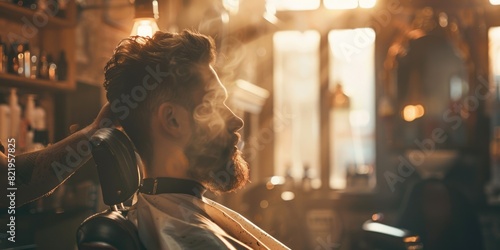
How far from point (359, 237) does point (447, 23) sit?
2710mm

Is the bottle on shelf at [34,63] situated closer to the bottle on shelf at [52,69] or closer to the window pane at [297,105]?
the bottle on shelf at [52,69]

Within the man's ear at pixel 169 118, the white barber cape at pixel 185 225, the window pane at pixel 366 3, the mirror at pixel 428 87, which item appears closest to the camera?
the white barber cape at pixel 185 225

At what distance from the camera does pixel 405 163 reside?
6.79 metres

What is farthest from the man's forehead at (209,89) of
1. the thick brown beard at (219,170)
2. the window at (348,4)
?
the window at (348,4)

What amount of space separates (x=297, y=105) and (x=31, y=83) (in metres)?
4.47

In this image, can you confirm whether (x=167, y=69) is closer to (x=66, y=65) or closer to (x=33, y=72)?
(x=33, y=72)

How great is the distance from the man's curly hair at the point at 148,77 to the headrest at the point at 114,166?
12cm

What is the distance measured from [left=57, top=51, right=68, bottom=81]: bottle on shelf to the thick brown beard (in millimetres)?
1765

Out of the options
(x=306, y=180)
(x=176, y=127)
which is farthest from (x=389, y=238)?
(x=176, y=127)

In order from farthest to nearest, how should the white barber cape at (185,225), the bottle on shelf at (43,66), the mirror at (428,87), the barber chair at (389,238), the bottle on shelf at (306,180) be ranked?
the mirror at (428,87) < the bottle on shelf at (306,180) < the barber chair at (389,238) < the bottle on shelf at (43,66) < the white barber cape at (185,225)

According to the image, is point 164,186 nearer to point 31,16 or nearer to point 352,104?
point 31,16

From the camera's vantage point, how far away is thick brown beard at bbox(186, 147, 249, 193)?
169 cm

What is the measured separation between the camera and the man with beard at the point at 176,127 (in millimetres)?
1625

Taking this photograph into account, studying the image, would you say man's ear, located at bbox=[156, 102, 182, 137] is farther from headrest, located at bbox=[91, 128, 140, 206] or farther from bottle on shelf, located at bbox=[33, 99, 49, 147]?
bottle on shelf, located at bbox=[33, 99, 49, 147]
